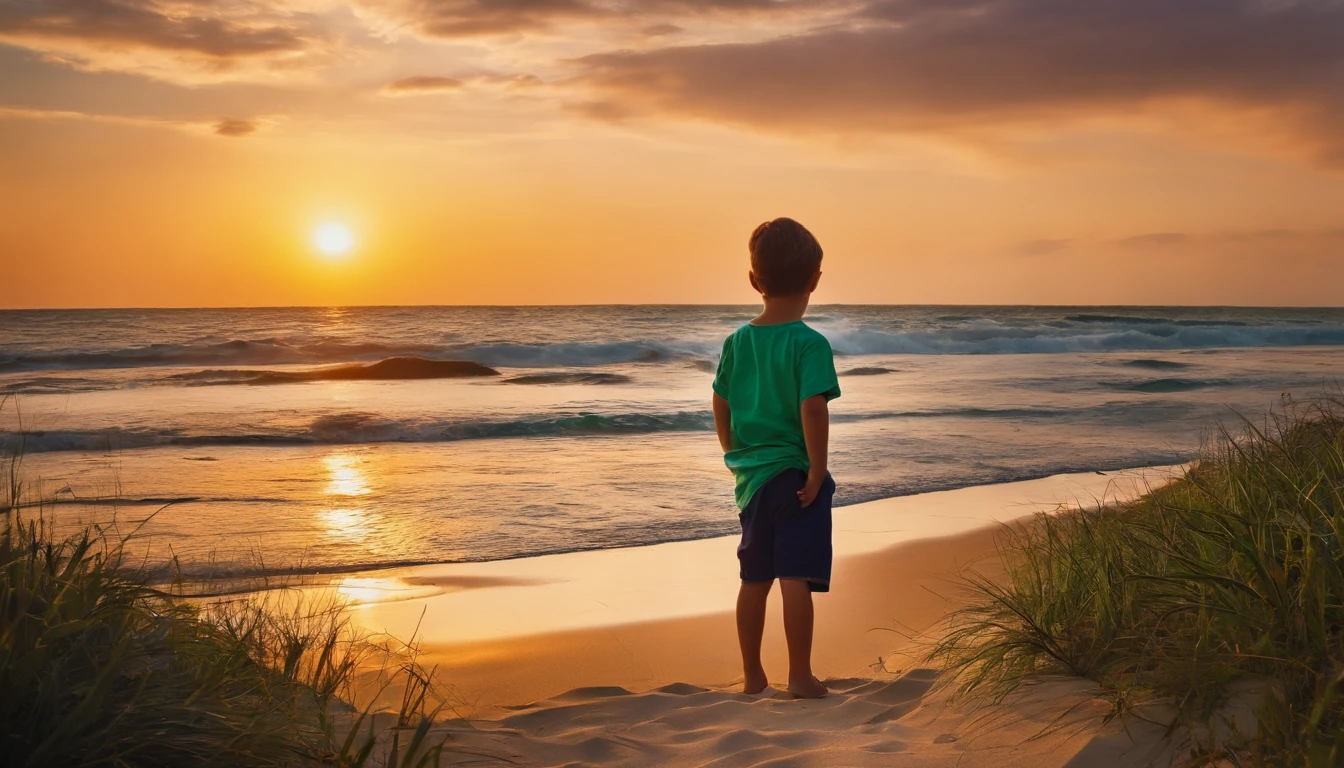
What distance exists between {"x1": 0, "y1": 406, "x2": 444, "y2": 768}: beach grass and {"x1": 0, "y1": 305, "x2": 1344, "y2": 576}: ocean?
0.54 metres

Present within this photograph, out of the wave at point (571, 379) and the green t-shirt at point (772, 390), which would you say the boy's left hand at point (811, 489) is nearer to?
the green t-shirt at point (772, 390)

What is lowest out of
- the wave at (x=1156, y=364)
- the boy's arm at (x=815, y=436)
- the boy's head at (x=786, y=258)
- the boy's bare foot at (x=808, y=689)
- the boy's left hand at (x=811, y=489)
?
the boy's bare foot at (x=808, y=689)

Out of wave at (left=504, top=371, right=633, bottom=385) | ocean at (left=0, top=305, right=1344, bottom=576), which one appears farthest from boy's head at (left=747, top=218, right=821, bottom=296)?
wave at (left=504, top=371, right=633, bottom=385)

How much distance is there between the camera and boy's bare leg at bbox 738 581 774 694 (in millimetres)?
3879

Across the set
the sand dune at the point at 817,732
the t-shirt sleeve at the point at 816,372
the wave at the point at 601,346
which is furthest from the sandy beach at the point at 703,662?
the wave at the point at 601,346

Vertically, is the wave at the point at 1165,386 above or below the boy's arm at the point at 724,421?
below

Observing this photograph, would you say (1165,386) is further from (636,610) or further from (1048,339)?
(1048,339)

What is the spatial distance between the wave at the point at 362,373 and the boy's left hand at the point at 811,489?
2165cm

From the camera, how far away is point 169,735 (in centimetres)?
217

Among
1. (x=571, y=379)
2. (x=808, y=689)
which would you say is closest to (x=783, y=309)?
(x=808, y=689)

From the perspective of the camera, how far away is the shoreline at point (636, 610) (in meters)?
4.35

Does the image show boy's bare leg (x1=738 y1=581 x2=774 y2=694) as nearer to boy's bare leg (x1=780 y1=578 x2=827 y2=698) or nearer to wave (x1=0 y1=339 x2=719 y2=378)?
boy's bare leg (x1=780 y1=578 x2=827 y2=698)

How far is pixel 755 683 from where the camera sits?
3842 mm

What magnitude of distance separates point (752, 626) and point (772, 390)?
3.00 feet
